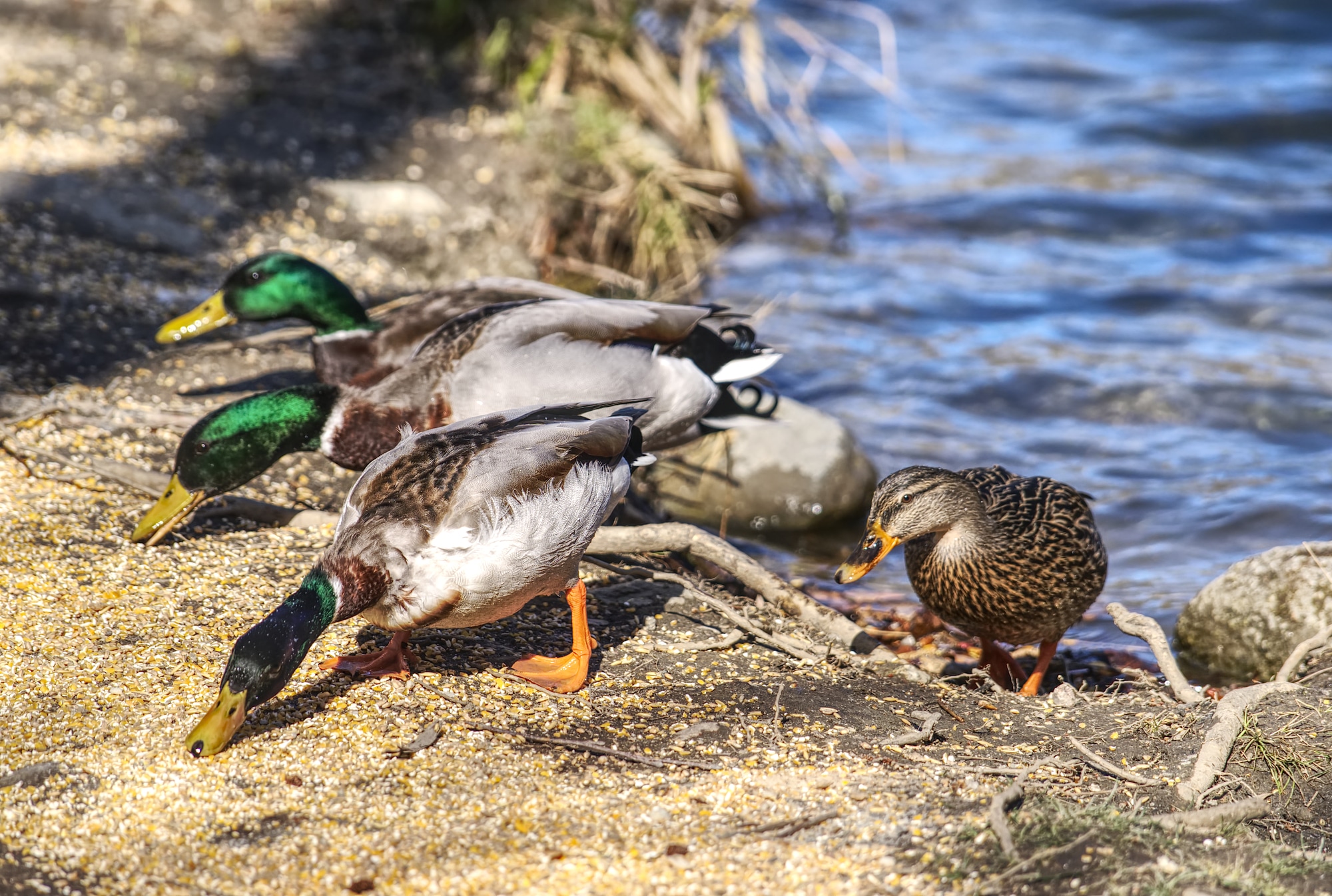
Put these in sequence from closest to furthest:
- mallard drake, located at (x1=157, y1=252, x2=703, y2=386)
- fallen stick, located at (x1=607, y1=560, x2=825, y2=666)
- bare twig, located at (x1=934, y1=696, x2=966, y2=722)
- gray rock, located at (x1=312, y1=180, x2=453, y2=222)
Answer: bare twig, located at (x1=934, y1=696, x2=966, y2=722)
fallen stick, located at (x1=607, y1=560, x2=825, y2=666)
mallard drake, located at (x1=157, y1=252, x2=703, y2=386)
gray rock, located at (x1=312, y1=180, x2=453, y2=222)

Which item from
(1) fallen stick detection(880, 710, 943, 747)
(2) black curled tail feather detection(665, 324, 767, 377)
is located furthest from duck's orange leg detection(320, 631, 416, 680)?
(2) black curled tail feather detection(665, 324, 767, 377)

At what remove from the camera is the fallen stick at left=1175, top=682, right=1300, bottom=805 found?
9.66ft

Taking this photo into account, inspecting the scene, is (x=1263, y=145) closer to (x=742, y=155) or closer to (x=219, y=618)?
(x=742, y=155)

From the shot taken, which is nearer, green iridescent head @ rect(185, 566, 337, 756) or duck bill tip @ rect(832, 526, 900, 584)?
green iridescent head @ rect(185, 566, 337, 756)

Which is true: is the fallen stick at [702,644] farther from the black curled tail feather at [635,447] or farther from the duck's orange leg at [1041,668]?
the duck's orange leg at [1041,668]

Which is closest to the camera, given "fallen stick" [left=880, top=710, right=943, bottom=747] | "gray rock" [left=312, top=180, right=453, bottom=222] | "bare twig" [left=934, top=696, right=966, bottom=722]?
"fallen stick" [left=880, top=710, right=943, bottom=747]

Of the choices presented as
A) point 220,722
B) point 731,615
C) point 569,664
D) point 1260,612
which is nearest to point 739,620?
point 731,615

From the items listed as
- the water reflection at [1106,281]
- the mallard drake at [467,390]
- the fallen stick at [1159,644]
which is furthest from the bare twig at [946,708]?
the water reflection at [1106,281]

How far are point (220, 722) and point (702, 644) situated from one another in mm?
1420

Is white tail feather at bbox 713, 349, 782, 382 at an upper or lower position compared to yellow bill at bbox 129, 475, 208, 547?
upper

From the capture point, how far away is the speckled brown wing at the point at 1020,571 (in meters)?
3.89

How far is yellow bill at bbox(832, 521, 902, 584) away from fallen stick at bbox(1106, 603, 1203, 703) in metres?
0.71

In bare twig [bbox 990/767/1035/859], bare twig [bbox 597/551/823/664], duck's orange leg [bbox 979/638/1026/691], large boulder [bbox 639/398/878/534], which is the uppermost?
bare twig [bbox 990/767/1035/859]

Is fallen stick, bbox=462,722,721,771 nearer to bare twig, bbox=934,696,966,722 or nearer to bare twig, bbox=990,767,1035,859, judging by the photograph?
bare twig, bbox=990,767,1035,859
